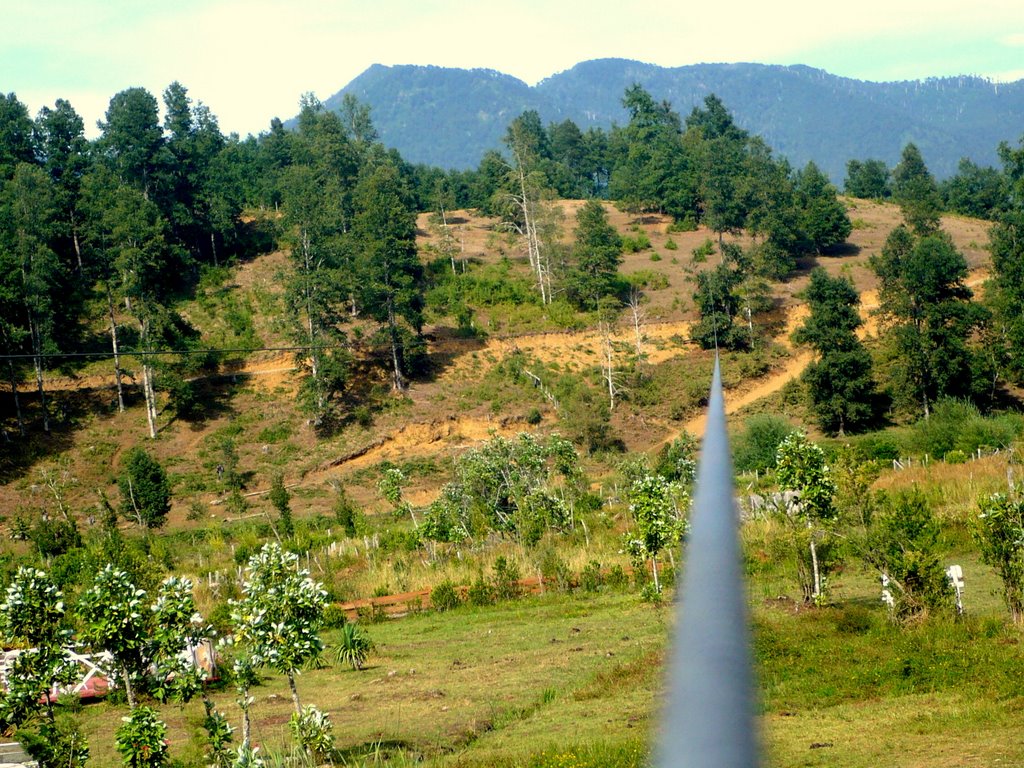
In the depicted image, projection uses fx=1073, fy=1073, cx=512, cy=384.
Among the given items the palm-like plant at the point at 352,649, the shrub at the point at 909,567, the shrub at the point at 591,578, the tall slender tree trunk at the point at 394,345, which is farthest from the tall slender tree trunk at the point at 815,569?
the tall slender tree trunk at the point at 394,345

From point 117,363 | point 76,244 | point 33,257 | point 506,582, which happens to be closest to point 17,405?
point 117,363

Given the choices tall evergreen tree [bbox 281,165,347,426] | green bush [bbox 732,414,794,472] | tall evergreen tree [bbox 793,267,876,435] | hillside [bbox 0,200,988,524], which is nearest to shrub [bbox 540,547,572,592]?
green bush [bbox 732,414,794,472]

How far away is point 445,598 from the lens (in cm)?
2017

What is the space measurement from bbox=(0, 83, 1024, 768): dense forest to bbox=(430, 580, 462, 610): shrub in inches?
1.7

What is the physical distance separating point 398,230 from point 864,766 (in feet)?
131

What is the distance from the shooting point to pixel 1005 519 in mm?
13062

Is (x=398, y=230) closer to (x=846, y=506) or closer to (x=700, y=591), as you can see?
(x=846, y=506)

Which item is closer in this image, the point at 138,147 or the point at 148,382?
the point at 148,382

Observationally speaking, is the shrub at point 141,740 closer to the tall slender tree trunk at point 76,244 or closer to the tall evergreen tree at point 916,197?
the tall slender tree trunk at point 76,244

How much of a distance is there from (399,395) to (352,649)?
1218 inches

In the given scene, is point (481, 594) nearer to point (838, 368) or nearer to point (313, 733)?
point (313, 733)

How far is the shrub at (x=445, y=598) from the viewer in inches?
793

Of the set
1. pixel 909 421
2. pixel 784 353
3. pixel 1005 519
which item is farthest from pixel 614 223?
pixel 1005 519

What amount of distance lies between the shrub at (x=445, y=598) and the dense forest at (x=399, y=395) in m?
0.04
